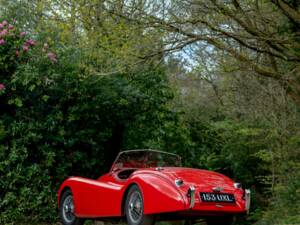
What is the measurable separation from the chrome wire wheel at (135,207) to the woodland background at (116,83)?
312 centimetres

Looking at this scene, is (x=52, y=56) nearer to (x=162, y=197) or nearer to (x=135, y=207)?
(x=135, y=207)

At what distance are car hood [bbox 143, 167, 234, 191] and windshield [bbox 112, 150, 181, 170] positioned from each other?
62.4 inches

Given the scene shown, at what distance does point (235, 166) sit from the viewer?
1623 centimetres

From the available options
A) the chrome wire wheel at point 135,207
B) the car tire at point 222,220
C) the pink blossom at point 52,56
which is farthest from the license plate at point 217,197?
the pink blossom at point 52,56

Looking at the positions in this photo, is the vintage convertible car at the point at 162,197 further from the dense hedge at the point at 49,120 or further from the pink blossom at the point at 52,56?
the pink blossom at the point at 52,56

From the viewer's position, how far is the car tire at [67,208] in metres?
9.55

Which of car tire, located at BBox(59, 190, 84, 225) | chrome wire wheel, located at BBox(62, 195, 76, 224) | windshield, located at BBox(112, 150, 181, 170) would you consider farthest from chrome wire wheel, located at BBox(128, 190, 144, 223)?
chrome wire wheel, located at BBox(62, 195, 76, 224)

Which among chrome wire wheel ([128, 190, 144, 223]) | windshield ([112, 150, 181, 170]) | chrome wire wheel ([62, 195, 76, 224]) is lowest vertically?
chrome wire wheel ([62, 195, 76, 224])

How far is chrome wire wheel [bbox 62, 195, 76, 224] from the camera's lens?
31.4 ft

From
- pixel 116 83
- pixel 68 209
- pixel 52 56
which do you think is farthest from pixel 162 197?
pixel 116 83

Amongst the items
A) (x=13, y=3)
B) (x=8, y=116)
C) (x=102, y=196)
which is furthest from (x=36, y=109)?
(x=102, y=196)

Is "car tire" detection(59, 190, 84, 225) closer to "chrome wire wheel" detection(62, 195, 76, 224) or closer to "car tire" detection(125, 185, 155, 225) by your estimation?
"chrome wire wheel" detection(62, 195, 76, 224)

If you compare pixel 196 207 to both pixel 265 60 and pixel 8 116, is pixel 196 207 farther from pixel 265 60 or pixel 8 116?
pixel 265 60

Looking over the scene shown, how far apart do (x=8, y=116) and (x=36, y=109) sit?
668mm
